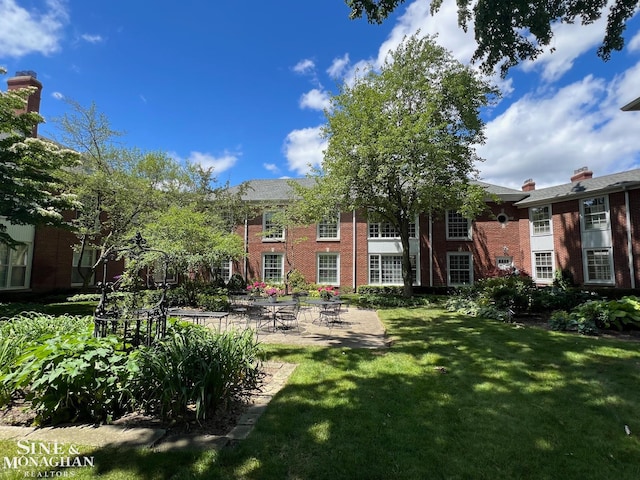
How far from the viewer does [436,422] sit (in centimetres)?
362

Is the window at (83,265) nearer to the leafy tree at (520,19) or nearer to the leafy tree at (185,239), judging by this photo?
the leafy tree at (185,239)

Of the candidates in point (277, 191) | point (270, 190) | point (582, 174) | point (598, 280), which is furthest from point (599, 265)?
point (270, 190)

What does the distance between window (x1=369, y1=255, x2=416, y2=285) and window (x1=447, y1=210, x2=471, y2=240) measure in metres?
3.00

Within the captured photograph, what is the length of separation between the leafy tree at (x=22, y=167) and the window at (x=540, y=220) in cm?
2452

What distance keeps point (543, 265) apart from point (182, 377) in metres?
23.1

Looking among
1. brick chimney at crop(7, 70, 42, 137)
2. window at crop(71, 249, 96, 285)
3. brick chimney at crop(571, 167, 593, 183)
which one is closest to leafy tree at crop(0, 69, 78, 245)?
brick chimney at crop(7, 70, 42, 137)

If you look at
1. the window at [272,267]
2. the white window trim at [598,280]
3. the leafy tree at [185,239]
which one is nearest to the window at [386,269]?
the window at [272,267]

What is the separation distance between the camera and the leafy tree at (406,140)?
13742mm

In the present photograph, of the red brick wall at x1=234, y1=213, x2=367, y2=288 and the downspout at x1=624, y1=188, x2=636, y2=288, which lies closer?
the downspout at x1=624, y1=188, x2=636, y2=288

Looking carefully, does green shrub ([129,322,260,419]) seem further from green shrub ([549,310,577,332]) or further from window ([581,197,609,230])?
window ([581,197,609,230])

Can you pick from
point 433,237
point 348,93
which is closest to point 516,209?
point 433,237

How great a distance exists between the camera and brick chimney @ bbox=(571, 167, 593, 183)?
21.0 meters

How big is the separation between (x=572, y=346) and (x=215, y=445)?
24.8 feet

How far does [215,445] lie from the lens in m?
2.98
